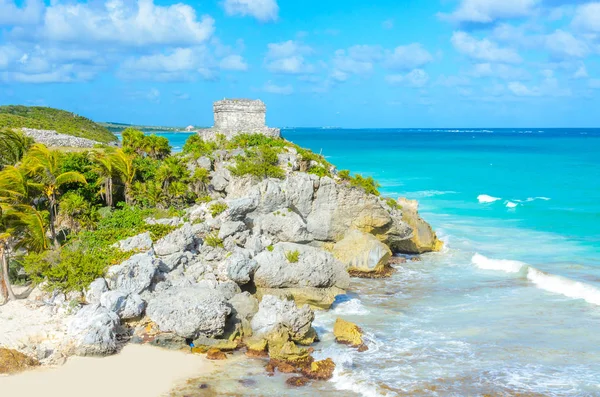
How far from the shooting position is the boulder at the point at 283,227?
67.8 feet

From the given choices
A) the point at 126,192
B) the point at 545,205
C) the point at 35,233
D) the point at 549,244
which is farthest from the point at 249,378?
the point at 545,205

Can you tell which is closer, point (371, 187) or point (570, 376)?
point (570, 376)

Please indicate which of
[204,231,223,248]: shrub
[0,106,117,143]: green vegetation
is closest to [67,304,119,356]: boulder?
[204,231,223,248]: shrub

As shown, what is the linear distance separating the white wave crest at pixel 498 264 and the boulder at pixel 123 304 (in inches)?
549

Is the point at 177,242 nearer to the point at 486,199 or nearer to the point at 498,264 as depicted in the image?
the point at 498,264

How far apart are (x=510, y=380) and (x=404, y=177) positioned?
1713 inches

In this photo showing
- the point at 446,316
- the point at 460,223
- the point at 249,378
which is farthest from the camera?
the point at 460,223

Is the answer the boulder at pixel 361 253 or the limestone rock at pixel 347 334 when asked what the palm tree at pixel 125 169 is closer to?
the boulder at pixel 361 253

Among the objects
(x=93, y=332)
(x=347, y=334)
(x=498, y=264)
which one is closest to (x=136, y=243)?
(x=93, y=332)

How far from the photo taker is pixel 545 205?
36969mm

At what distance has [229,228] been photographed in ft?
64.7

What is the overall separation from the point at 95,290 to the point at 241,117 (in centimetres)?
1686

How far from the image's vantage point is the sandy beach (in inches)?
468

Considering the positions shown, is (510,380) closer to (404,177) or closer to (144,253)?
(144,253)
